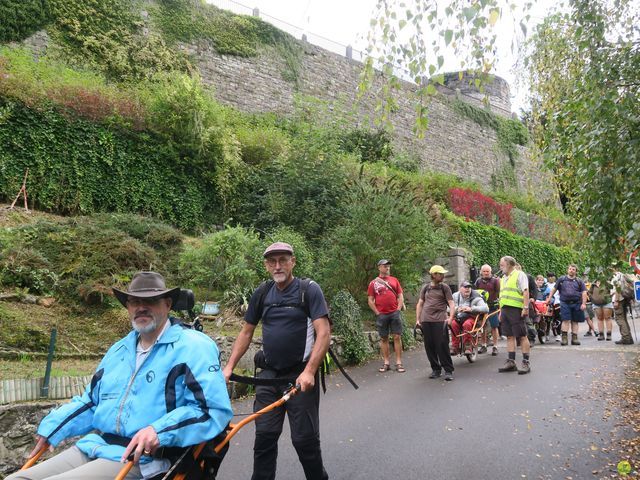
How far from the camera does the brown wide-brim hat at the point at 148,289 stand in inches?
131

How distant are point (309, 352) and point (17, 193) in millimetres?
9886

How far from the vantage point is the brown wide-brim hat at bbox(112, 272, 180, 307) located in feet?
10.9

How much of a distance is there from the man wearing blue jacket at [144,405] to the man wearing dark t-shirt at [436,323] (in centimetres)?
664

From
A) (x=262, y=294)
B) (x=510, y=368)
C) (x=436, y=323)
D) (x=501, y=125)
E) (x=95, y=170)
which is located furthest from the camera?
(x=501, y=125)

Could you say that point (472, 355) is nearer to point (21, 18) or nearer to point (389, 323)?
point (389, 323)

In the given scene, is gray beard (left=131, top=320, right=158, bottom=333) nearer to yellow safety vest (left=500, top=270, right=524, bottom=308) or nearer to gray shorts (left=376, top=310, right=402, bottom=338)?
gray shorts (left=376, top=310, right=402, bottom=338)

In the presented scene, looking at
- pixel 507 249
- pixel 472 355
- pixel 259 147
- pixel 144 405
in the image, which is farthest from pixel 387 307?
pixel 507 249

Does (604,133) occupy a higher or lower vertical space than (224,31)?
lower

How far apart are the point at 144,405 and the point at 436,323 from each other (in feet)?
22.9

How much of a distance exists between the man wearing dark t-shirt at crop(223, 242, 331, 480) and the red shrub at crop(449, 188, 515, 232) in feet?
59.6

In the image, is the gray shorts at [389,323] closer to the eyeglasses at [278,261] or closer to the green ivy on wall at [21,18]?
the eyeglasses at [278,261]

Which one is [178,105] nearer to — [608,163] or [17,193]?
[17,193]

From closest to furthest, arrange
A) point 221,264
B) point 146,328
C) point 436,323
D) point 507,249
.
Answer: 1. point 146,328
2. point 436,323
3. point 221,264
4. point 507,249

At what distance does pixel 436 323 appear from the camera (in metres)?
9.41
